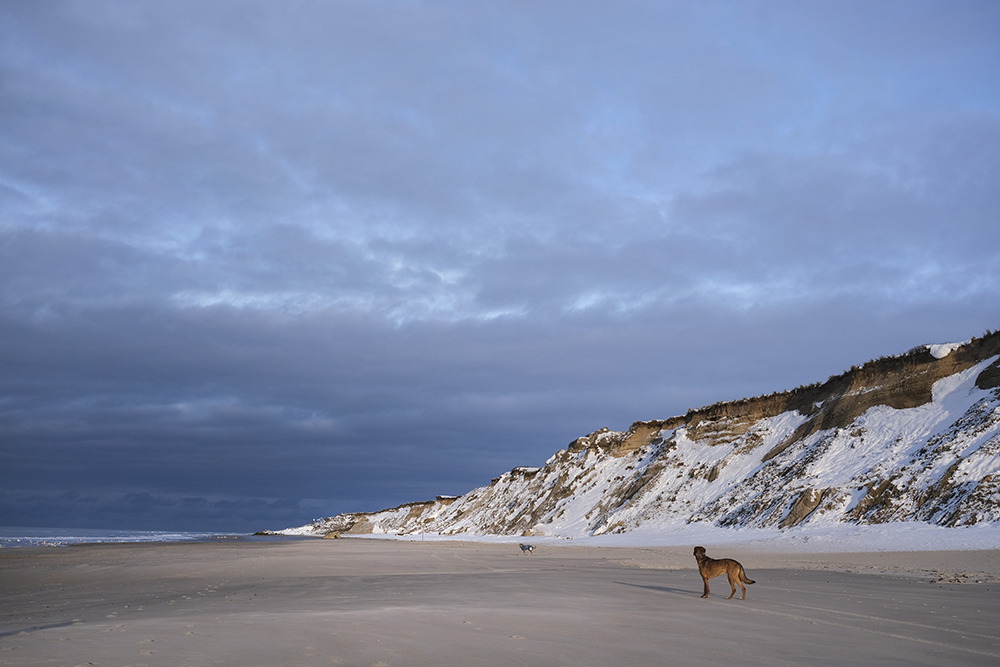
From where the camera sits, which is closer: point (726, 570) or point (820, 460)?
point (726, 570)

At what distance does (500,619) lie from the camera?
377 inches

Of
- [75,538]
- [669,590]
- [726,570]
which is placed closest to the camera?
[726,570]

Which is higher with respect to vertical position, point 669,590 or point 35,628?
point 35,628

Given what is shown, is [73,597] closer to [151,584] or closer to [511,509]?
[151,584]

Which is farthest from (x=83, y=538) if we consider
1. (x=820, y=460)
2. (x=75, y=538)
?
(x=820, y=460)

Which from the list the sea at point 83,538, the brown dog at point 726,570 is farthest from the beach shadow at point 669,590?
the sea at point 83,538

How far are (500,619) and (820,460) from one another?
37.7 meters

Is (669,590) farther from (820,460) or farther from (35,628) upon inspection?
(820,460)

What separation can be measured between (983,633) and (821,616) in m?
2.14

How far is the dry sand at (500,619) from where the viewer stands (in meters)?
6.98

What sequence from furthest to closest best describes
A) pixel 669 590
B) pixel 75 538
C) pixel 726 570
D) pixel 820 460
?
1. pixel 75 538
2. pixel 820 460
3. pixel 669 590
4. pixel 726 570

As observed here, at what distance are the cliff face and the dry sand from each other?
53.2 ft

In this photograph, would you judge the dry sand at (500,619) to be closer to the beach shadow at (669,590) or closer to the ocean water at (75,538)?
the beach shadow at (669,590)

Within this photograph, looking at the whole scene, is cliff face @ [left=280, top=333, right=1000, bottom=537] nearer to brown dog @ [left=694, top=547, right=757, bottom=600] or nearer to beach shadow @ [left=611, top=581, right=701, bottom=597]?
beach shadow @ [left=611, top=581, right=701, bottom=597]
